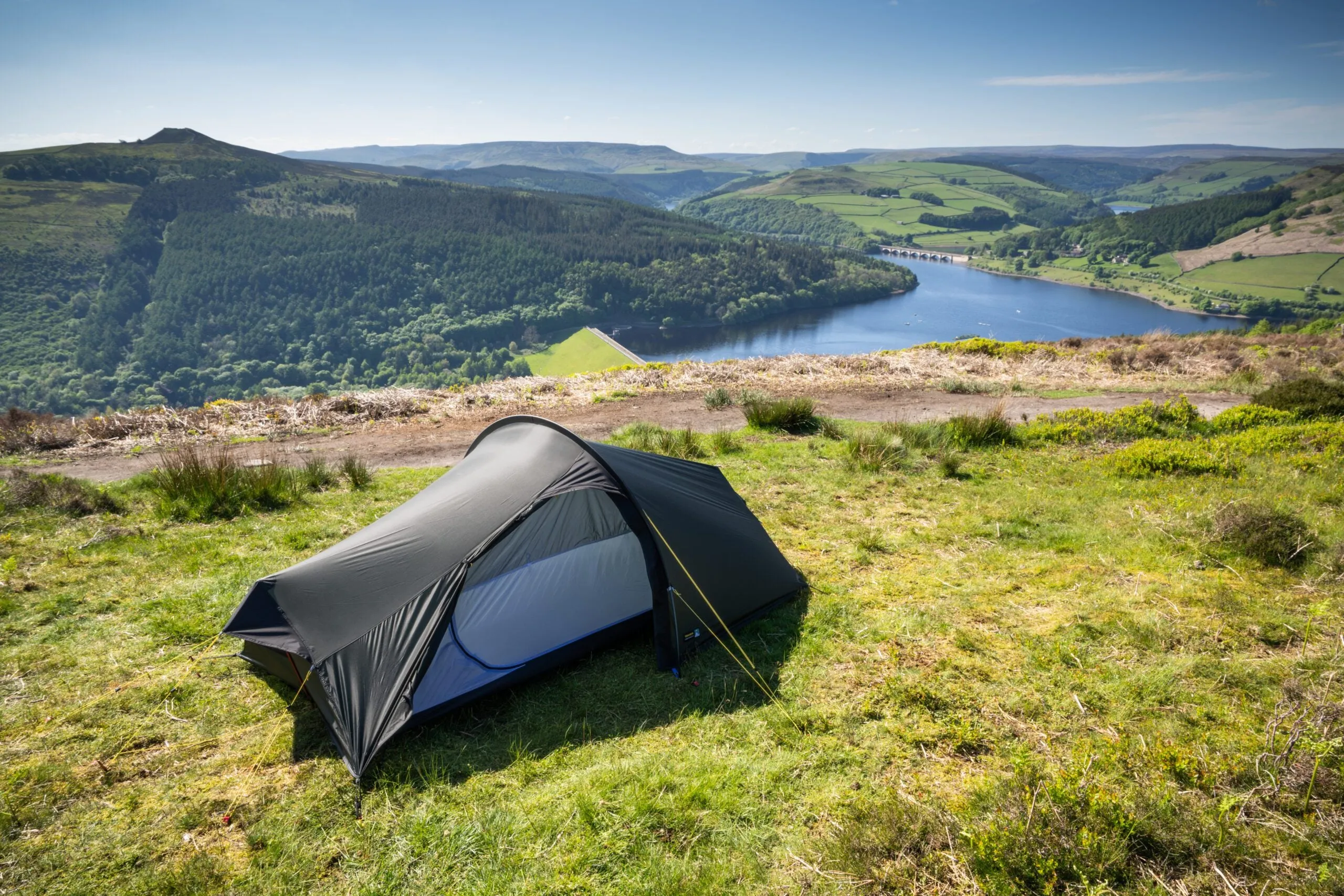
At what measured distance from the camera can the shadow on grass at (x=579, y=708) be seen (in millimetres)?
4594

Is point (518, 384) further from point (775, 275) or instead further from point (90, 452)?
point (775, 275)

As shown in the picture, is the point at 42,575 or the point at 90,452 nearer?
the point at 42,575

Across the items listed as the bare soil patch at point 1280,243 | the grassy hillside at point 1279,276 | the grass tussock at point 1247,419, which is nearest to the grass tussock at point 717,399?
the grass tussock at point 1247,419

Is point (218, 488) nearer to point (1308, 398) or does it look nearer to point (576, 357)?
point (1308, 398)

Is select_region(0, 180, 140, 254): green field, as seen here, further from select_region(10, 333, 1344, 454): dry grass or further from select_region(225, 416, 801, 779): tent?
select_region(225, 416, 801, 779): tent

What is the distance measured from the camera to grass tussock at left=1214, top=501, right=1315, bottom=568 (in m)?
6.50

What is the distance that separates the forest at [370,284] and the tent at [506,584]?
7316 centimetres

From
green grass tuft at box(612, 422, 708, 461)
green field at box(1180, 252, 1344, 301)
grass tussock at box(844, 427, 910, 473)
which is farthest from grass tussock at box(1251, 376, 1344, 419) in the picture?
green field at box(1180, 252, 1344, 301)

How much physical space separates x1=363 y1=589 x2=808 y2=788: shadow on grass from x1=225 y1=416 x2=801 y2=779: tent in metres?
0.15

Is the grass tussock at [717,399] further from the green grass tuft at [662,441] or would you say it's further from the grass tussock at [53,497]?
the grass tussock at [53,497]

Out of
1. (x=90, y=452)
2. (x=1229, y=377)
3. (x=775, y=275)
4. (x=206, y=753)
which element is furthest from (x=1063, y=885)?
(x=775, y=275)

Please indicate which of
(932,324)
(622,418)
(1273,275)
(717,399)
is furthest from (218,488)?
(1273,275)

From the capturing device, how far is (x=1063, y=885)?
317 centimetres

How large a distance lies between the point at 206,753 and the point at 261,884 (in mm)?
1538
